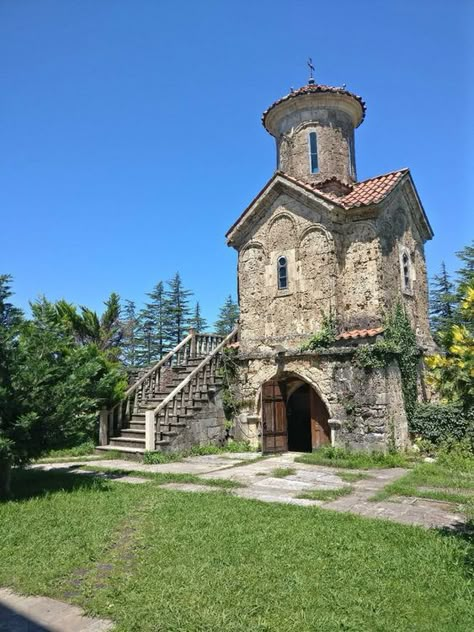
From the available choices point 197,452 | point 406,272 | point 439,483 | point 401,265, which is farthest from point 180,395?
point 406,272

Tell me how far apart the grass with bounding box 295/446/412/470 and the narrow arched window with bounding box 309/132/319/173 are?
983cm

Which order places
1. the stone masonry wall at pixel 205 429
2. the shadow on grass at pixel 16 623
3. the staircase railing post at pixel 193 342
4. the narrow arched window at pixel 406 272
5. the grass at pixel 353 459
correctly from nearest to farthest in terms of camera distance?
the shadow on grass at pixel 16 623 < the grass at pixel 353 459 < the stone masonry wall at pixel 205 429 < the narrow arched window at pixel 406 272 < the staircase railing post at pixel 193 342

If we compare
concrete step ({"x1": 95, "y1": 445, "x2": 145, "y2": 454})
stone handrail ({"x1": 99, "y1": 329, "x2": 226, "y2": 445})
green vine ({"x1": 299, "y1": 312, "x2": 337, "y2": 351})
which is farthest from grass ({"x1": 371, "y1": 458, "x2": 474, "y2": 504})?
stone handrail ({"x1": 99, "y1": 329, "x2": 226, "y2": 445})

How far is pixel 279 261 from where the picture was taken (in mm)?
15125

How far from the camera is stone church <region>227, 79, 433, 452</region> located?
1277 cm

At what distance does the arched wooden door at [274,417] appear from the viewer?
13758 millimetres

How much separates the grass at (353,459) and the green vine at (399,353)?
2.03 meters

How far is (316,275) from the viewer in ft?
46.2

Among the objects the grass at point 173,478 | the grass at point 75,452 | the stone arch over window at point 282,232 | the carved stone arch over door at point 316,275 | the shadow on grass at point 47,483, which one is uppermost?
the stone arch over window at point 282,232

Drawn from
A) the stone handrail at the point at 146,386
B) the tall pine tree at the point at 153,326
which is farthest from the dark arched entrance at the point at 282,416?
the tall pine tree at the point at 153,326

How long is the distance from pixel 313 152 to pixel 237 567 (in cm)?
1465

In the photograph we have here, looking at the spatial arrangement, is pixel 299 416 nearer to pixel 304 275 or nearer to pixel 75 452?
pixel 304 275

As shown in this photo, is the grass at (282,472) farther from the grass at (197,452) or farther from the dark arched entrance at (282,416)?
the grass at (197,452)

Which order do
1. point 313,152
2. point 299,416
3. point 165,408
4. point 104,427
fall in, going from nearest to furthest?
point 165,408
point 104,427
point 313,152
point 299,416
